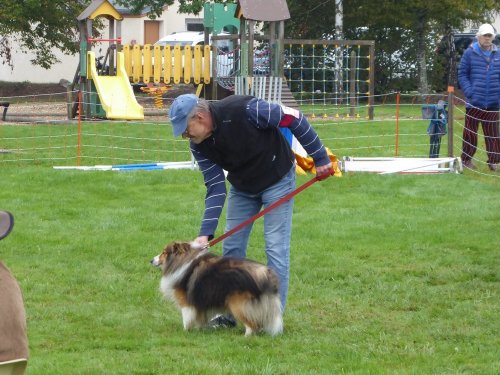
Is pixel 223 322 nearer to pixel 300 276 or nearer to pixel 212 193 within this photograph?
pixel 212 193

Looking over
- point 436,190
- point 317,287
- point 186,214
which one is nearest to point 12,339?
point 317,287

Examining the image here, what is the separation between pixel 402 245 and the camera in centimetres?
1003

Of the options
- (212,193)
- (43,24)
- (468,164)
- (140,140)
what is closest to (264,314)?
(212,193)

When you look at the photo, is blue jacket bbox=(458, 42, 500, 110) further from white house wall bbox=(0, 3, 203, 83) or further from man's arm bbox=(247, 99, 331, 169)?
white house wall bbox=(0, 3, 203, 83)

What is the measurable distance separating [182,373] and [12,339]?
2.51 m

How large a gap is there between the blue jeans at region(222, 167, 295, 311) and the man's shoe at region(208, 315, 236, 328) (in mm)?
442

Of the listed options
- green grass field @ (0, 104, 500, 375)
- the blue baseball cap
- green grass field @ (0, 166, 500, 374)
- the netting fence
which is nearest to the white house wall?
the netting fence

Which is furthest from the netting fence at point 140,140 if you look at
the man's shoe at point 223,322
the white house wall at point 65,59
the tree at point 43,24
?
the white house wall at point 65,59

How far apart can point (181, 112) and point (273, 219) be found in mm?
1070

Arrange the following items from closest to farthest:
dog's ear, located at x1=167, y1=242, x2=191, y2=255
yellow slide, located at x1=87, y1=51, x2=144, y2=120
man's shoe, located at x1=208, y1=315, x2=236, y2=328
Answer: dog's ear, located at x1=167, y1=242, x2=191, y2=255 < man's shoe, located at x1=208, y1=315, x2=236, y2=328 < yellow slide, located at x1=87, y1=51, x2=144, y2=120

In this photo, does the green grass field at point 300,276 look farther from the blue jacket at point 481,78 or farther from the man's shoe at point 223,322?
the blue jacket at point 481,78

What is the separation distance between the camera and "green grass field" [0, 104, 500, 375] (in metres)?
6.45

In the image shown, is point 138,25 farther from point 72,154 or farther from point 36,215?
point 36,215

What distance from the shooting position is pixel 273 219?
7012mm
